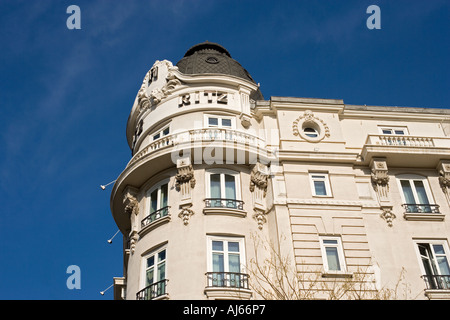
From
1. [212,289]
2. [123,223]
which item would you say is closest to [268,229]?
[212,289]

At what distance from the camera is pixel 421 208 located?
2994 centimetres

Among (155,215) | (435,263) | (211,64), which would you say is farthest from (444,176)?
(155,215)

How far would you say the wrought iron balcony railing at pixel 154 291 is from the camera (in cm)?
2664

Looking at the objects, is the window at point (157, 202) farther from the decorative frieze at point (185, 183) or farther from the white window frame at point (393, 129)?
the white window frame at point (393, 129)

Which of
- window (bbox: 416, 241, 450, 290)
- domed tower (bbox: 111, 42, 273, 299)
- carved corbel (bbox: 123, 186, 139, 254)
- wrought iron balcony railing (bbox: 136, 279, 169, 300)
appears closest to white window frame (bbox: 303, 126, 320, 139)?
domed tower (bbox: 111, 42, 273, 299)

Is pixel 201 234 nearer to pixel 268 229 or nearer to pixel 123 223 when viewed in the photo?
pixel 268 229

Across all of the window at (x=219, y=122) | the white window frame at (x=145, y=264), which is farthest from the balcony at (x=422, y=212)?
the white window frame at (x=145, y=264)

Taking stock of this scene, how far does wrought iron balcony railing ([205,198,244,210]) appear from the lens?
28.7 meters

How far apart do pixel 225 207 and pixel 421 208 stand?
1056 cm

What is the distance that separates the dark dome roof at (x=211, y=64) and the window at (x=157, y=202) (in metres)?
8.44

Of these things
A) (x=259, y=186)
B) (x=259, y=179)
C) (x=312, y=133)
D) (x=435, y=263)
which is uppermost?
(x=312, y=133)

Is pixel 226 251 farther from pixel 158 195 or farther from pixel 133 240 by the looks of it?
pixel 133 240
